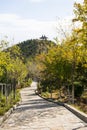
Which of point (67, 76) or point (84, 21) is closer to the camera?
point (84, 21)

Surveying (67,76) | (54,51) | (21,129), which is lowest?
(21,129)

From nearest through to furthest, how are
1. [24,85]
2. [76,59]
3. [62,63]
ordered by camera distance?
1. [76,59]
2. [62,63]
3. [24,85]

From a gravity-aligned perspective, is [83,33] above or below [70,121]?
above

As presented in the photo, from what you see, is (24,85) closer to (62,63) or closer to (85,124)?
(62,63)

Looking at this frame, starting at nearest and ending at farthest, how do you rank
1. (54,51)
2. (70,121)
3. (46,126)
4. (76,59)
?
(46,126)
(70,121)
(76,59)
(54,51)

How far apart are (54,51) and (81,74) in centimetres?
366

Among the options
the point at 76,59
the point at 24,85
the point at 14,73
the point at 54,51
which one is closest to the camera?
the point at 76,59

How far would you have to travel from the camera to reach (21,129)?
1595 centimetres

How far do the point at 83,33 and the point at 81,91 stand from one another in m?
23.5

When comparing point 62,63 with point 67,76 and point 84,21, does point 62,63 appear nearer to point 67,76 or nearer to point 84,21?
point 67,76

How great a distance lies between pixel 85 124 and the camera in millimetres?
16828

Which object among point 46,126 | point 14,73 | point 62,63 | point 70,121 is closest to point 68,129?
point 46,126

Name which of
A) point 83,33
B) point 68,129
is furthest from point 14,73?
point 68,129

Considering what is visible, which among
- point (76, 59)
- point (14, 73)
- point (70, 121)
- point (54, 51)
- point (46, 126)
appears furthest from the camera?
point (14, 73)
